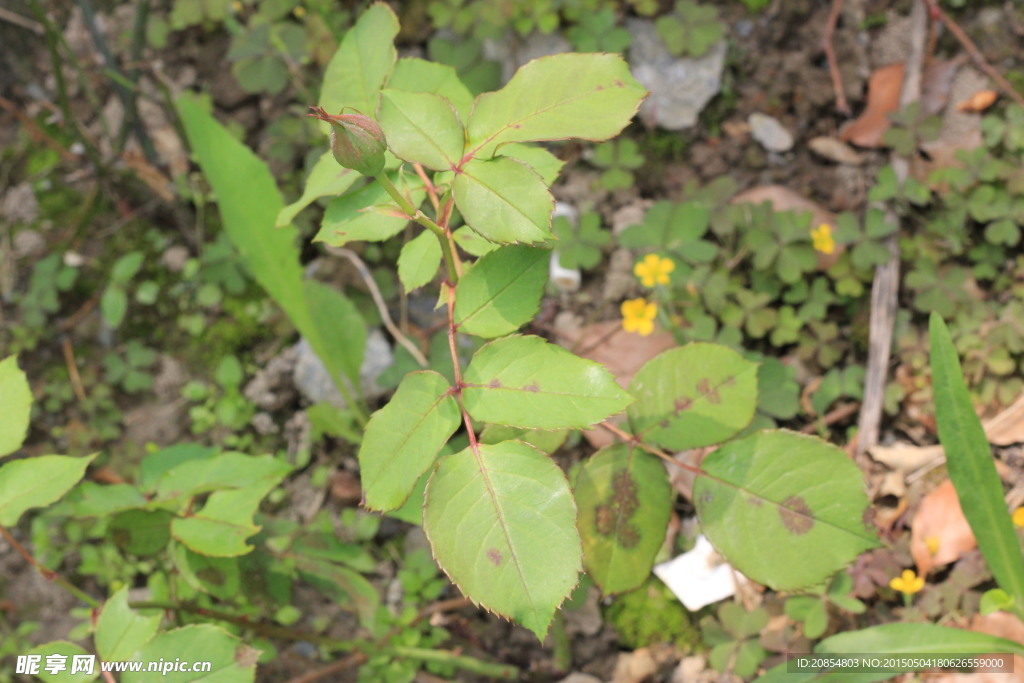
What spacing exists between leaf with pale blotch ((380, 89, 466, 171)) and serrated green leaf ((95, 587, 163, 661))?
93 cm

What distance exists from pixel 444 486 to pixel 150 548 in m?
1.00

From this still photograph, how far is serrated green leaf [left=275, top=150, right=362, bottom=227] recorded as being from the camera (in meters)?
1.14

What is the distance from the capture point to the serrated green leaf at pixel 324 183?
1144 millimetres

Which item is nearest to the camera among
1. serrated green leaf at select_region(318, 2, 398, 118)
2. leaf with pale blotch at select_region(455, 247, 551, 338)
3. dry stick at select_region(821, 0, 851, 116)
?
leaf with pale blotch at select_region(455, 247, 551, 338)

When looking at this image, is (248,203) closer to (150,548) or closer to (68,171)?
(150,548)

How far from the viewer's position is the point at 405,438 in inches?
41.3

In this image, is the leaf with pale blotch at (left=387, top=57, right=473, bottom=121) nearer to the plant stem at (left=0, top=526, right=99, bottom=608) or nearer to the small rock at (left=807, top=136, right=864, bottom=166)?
the plant stem at (left=0, top=526, right=99, bottom=608)

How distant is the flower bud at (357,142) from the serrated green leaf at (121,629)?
0.89m

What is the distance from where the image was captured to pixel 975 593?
1884 millimetres

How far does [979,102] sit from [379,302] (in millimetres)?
2105

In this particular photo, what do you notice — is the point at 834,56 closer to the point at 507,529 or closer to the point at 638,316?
the point at 638,316

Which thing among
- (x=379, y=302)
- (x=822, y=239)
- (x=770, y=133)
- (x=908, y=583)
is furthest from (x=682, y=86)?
(x=908, y=583)

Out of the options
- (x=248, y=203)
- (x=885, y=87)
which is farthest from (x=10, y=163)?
(x=885, y=87)

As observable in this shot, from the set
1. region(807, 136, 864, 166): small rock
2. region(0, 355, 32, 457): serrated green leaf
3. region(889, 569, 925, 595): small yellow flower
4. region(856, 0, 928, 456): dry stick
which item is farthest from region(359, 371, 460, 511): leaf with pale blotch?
region(807, 136, 864, 166): small rock
